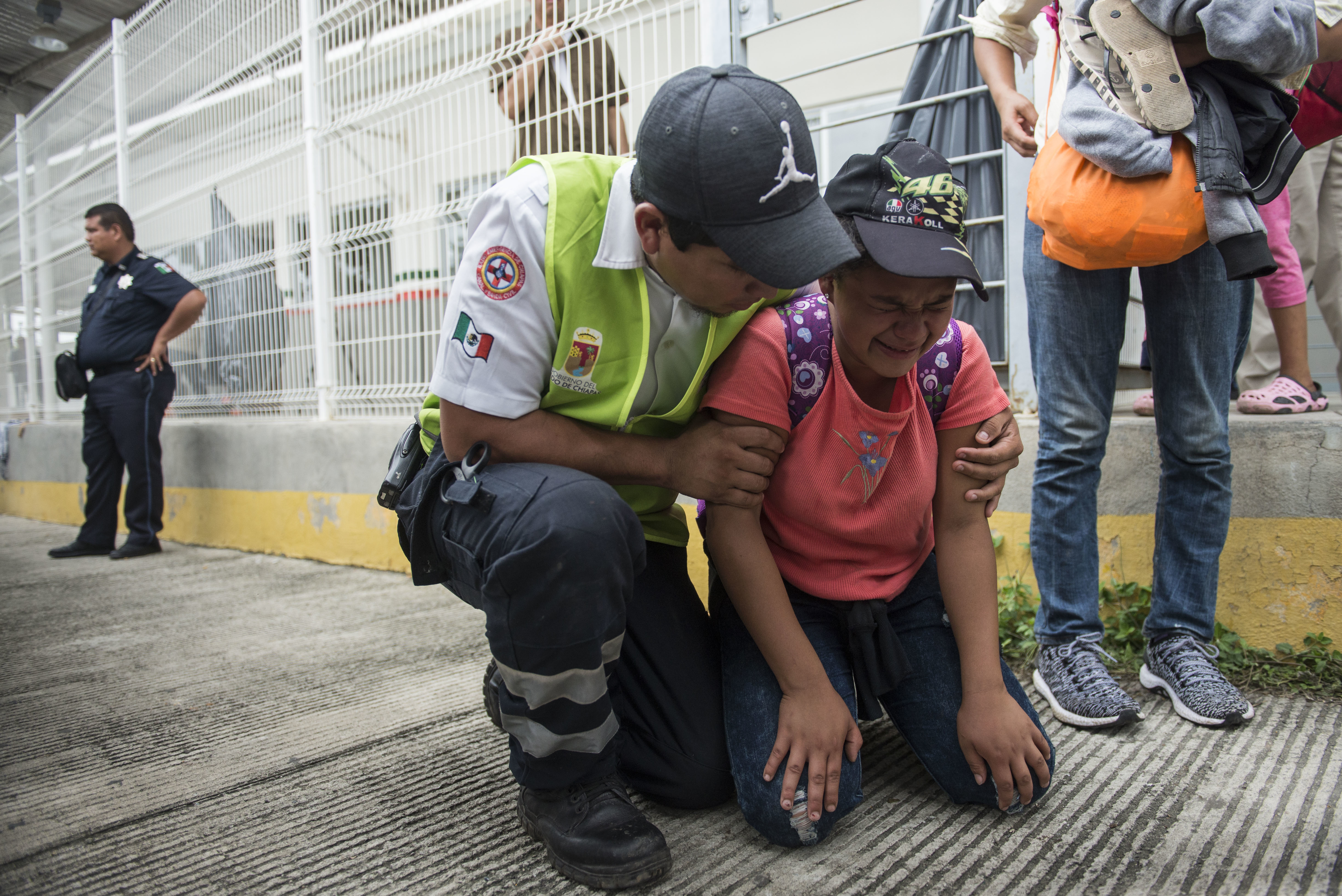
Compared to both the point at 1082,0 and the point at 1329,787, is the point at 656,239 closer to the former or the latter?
the point at 1082,0

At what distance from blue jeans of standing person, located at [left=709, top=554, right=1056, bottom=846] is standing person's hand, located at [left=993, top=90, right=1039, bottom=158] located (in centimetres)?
98

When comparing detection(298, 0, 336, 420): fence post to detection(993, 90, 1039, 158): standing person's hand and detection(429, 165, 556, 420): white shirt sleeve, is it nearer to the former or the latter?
detection(429, 165, 556, 420): white shirt sleeve

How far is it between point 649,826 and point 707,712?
0.28 m

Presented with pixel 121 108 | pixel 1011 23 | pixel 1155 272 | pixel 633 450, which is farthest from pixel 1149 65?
pixel 121 108

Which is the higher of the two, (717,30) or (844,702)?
(717,30)

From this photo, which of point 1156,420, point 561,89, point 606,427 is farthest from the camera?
point 561,89

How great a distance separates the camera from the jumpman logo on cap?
1.20 meters

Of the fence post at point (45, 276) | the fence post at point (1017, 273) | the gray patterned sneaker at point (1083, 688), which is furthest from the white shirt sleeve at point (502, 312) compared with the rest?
the fence post at point (45, 276)

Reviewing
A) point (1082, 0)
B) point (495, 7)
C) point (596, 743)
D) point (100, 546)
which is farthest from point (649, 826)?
point (100, 546)

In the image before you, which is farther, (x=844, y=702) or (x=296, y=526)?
(x=296, y=526)

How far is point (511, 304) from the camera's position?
1.34 meters

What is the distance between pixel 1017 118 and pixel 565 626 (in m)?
1.56

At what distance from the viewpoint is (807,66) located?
119 inches

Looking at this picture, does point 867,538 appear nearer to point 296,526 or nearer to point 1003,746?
point 1003,746
